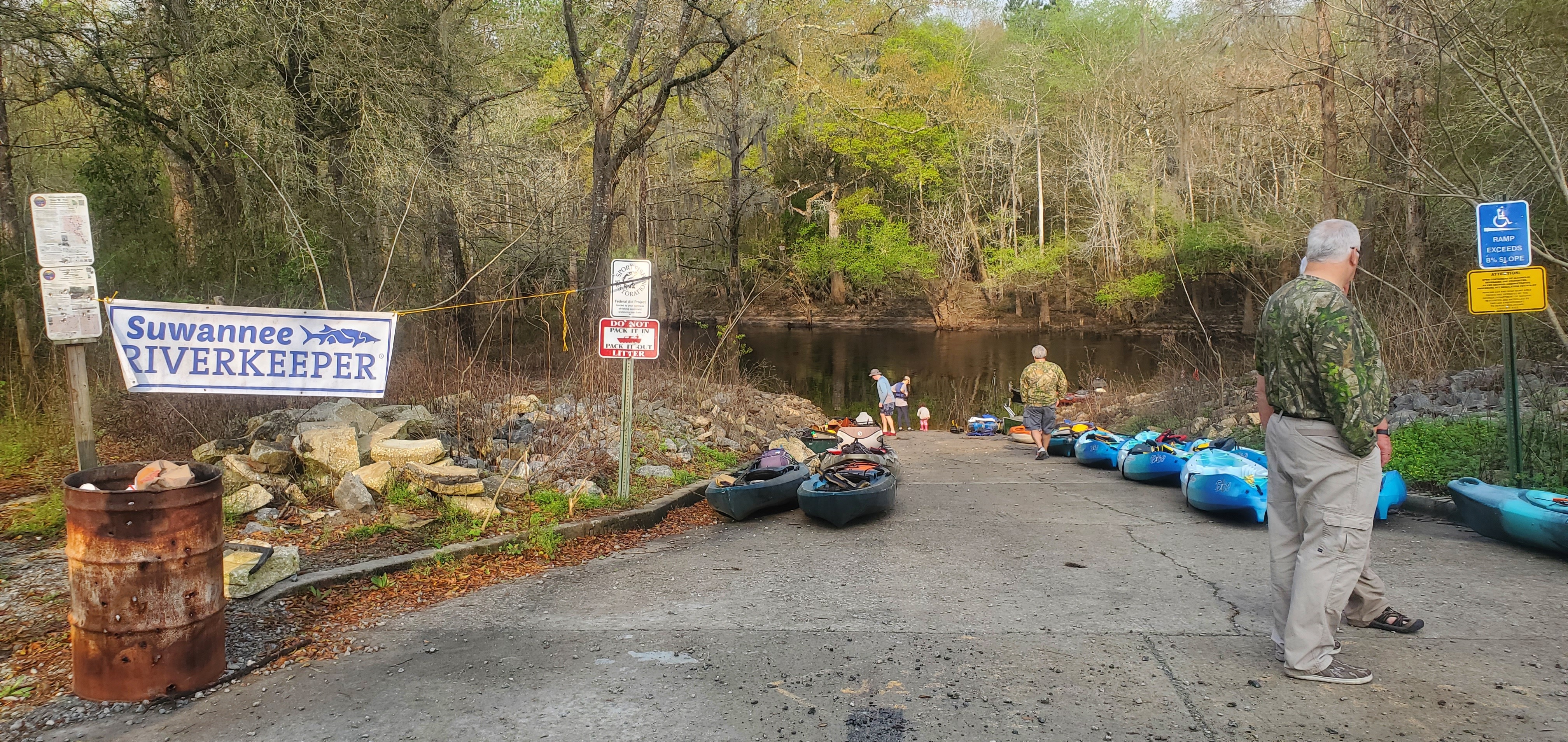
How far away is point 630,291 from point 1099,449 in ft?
26.6

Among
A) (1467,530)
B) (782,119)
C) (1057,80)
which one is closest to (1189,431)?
(1467,530)

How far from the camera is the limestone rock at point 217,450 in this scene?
800 centimetres

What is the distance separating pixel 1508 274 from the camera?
7.52m

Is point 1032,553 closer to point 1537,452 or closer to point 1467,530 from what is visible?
point 1467,530

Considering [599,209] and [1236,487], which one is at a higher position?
→ [599,209]

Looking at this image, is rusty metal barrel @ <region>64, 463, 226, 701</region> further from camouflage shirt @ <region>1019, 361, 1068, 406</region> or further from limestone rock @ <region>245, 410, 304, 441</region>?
camouflage shirt @ <region>1019, 361, 1068, 406</region>

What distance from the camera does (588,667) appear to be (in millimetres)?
4719

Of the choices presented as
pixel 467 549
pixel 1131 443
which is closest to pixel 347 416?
pixel 467 549

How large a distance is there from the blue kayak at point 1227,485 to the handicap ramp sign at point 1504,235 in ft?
8.12

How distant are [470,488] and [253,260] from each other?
7577mm

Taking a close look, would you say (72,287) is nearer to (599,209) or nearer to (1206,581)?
(1206,581)

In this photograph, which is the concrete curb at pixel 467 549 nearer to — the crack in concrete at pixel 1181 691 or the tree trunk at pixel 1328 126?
the crack in concrete at pixel 1181 691

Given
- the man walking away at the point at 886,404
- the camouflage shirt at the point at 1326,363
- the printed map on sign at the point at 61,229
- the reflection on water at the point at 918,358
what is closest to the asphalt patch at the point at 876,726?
the camouflage shirt at the point at 1326,363

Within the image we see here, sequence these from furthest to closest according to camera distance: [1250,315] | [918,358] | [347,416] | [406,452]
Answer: [1250,315] < [918,358] < [347,416] < [406,452]
